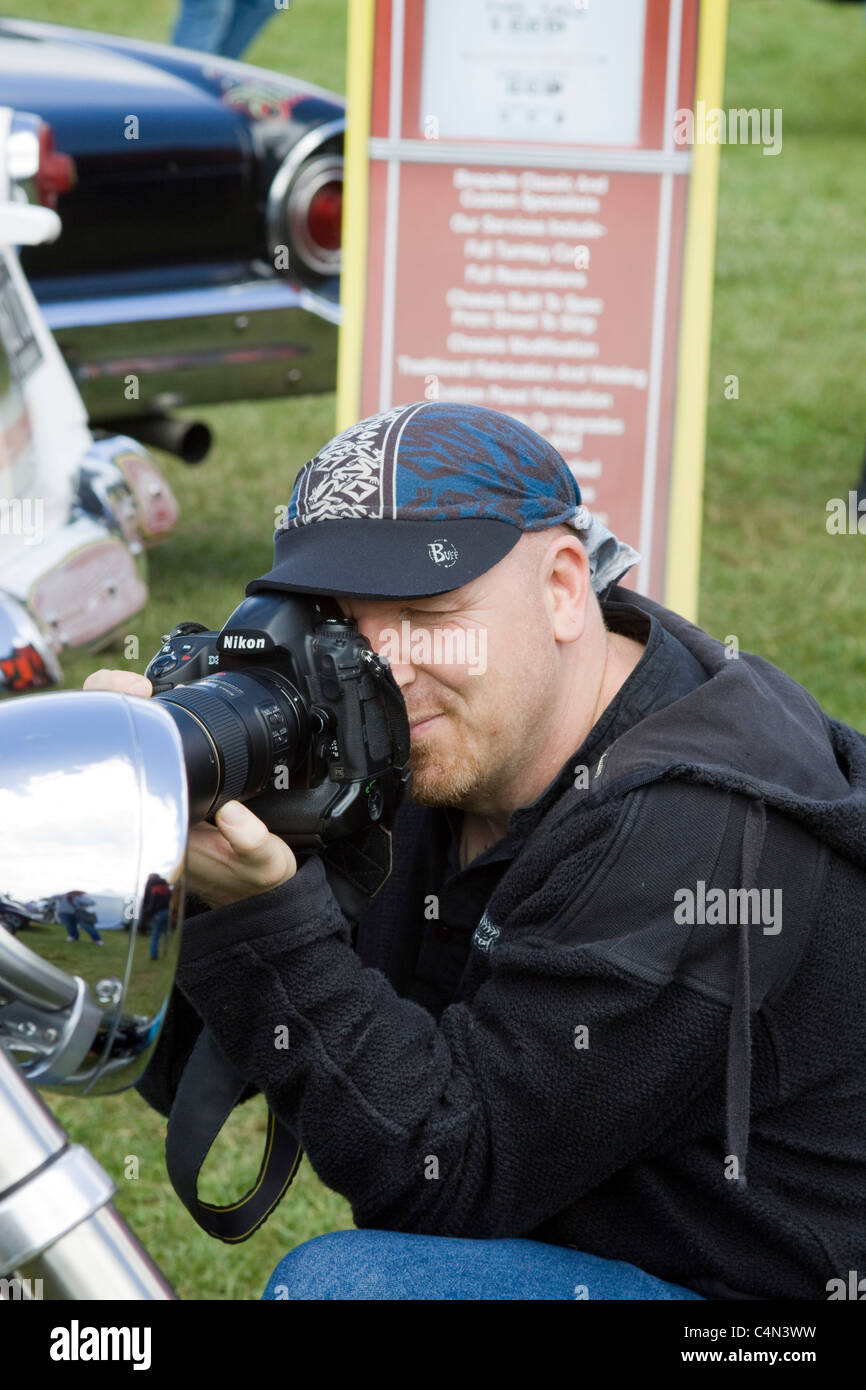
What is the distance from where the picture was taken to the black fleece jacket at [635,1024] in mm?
1531

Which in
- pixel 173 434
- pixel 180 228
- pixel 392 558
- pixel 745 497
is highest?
pixel 180 228

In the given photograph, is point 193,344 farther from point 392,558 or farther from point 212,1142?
point 212,1142

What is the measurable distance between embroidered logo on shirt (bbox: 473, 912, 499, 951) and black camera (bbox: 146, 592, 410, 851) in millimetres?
175

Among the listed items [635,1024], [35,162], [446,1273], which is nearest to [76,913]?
[635,1024]

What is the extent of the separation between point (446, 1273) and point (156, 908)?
35.0 inches

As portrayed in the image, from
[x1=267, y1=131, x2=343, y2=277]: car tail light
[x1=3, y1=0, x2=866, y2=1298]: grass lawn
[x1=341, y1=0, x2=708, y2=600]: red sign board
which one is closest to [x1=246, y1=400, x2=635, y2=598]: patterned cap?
[x1=3, y1=0, x2=866, y2=1298]: grass lawn

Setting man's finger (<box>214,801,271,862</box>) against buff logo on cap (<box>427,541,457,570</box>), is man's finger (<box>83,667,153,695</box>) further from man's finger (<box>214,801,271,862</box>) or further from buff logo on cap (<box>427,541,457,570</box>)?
buff logo on cap (<box>427,541,457,570</box>)

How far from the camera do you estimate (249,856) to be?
55.3 inches

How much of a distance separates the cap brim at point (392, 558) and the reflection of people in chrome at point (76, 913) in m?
0.77

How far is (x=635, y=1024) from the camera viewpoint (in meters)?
1.54

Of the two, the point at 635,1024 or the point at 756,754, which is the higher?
the point at 756,754

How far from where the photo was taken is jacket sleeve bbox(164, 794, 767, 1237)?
1.52 m
